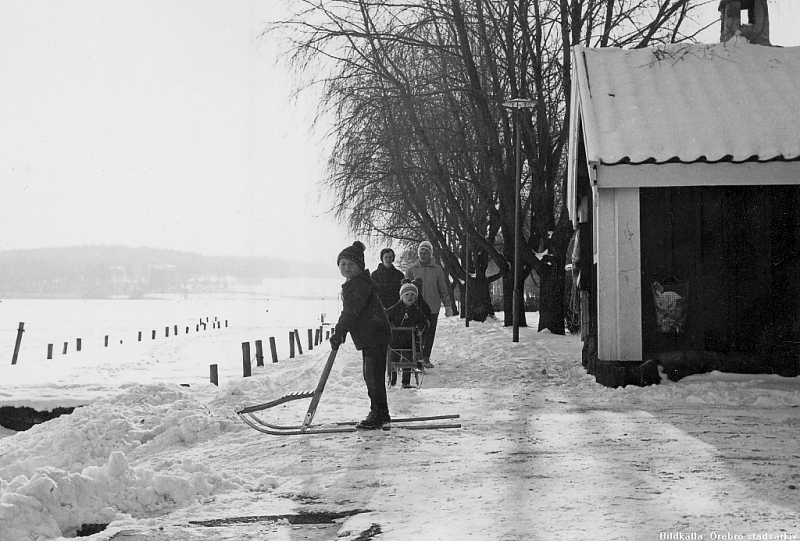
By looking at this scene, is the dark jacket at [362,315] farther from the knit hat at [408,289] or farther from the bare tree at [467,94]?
the bare tree at [467,94]

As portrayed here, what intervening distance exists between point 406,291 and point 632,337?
286 centimetres

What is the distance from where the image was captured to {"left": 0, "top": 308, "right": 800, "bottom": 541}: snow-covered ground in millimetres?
4539

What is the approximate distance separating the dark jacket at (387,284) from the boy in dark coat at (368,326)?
411cm

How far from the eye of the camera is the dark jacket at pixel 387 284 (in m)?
11.9

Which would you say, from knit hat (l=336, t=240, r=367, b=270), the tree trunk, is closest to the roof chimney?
knit hat (l=336, t=240, r=367, b=270)

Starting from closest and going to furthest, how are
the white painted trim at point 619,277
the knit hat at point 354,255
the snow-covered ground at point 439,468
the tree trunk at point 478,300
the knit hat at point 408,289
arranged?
the snow-covered ground at point 439,468
the knit hat at point 354,255
the white painted trim at point 619,277
the knit hat at point 408,289
the tree trunk at point 478,300

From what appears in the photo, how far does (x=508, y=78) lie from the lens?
762 inches

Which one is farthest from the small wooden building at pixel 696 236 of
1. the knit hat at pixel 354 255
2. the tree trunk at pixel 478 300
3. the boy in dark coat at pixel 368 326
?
the tree trunk at pixel 478 300

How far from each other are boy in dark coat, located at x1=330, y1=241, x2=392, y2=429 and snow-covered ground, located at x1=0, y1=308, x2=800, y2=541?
296 millimetres

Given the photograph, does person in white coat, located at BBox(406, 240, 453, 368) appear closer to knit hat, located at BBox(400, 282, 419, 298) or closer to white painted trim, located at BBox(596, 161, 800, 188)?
knit hat, located at BBox(400, 282, 419, 298)

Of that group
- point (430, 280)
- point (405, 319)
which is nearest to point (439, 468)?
point (405, 319)

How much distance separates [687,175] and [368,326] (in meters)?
4.87

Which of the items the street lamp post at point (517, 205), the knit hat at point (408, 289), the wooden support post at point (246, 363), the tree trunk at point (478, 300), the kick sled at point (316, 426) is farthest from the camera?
the tree trunk at point (478, 300)

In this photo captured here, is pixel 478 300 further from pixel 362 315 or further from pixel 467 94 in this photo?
pixel 362 315
